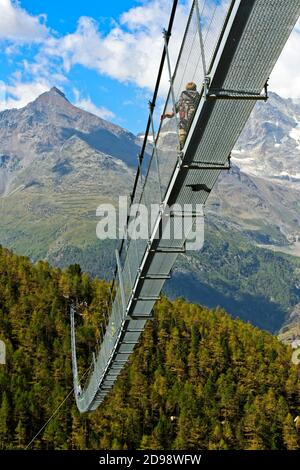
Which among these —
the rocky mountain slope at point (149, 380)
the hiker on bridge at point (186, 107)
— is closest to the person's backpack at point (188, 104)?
the hiker on bridge at point (186, 107)

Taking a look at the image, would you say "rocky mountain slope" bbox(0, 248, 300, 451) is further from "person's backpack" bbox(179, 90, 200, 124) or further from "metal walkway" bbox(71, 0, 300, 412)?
"person's backpack" bbox(179, 90, 200, 124)

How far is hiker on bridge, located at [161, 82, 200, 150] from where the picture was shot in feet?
36.4

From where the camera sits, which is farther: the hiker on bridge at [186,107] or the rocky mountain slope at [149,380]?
the rocky mountain slope at [149,380]

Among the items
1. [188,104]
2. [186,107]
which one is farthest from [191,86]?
[186,107]

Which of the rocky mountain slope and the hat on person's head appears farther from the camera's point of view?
the rocky mountain slope

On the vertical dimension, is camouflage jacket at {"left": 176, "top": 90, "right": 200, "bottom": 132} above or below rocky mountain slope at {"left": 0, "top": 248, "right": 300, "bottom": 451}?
below

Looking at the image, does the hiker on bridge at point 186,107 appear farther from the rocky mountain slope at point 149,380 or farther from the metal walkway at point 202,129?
the rocky mountain slope at point 149,380

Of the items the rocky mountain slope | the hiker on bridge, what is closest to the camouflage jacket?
the hiker on bridge

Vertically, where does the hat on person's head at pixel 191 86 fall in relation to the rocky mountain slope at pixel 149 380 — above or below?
below

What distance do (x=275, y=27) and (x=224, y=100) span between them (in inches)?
63.8

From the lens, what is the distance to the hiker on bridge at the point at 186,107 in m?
11.1

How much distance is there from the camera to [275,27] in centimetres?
926
